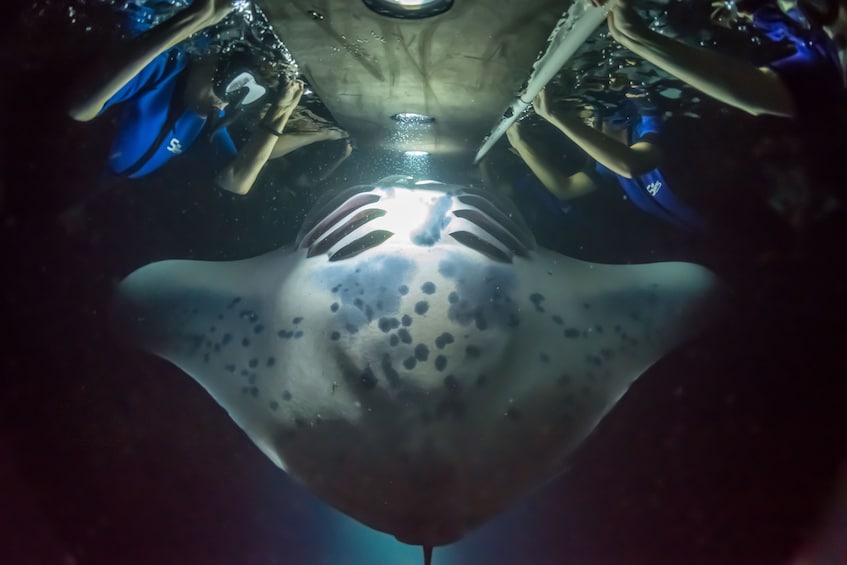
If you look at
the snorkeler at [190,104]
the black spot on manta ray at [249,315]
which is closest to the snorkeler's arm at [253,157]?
the snorkeler at [190,104]

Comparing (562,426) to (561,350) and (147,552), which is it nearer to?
(561,350)

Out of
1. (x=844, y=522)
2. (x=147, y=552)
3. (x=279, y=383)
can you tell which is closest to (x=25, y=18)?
(x=279, y=383)

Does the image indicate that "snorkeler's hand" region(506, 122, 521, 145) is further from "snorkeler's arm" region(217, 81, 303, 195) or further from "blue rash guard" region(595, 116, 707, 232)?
"snorkeler's arm" region(217, 81, 303, 195)

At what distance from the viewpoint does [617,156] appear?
1.51ft

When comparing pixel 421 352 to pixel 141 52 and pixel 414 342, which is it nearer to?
pixel 414 342

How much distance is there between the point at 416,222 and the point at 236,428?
0.24 metres

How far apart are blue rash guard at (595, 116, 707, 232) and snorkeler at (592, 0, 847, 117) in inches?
1.9

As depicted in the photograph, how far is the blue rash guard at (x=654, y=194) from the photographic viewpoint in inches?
18.2

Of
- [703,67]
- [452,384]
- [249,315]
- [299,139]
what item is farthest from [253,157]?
[703,67]

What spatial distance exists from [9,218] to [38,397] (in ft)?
0.49

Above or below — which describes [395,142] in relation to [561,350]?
above

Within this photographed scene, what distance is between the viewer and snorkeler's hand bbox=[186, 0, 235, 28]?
43cm

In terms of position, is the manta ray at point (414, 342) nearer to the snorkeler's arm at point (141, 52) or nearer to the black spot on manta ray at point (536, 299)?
the black spot on manta ray at point (536, 299)

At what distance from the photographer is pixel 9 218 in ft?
1.46
